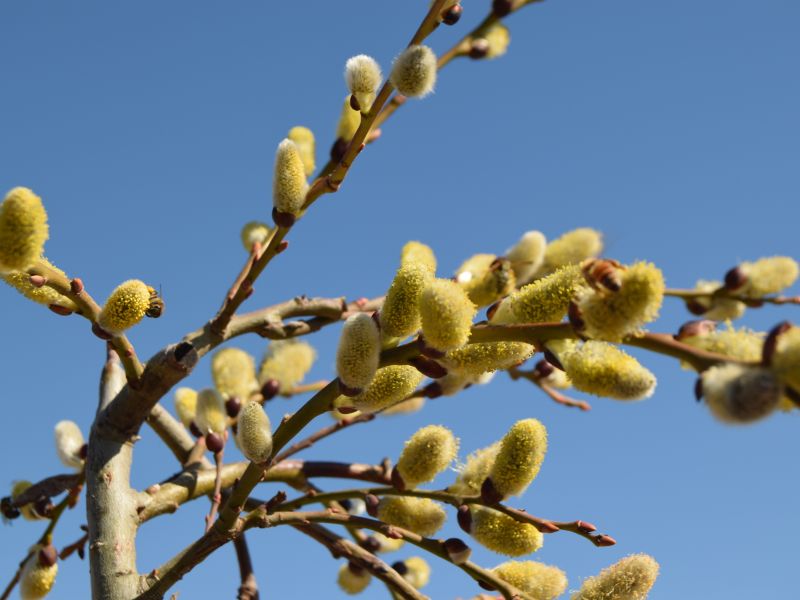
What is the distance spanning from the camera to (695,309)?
1.33 metres

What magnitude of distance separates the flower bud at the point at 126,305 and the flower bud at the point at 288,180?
331 mm

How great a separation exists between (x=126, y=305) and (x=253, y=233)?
807 mm

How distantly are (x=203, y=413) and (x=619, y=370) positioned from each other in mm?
1275

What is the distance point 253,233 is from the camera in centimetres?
239

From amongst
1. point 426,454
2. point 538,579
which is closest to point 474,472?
point 426,454

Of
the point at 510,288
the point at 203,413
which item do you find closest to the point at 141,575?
the point at 203,413

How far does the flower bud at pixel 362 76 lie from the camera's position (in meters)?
1.75

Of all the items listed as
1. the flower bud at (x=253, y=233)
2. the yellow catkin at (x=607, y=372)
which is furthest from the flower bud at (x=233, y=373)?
the yellow catkin at (x=607, y=372)

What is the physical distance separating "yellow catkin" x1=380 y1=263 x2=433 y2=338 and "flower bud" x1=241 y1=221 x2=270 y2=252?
1093 mm

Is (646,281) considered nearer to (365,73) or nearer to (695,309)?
(695,309)

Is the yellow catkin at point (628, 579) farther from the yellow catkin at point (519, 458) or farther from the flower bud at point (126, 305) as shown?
the flower bud at point (126, 305)

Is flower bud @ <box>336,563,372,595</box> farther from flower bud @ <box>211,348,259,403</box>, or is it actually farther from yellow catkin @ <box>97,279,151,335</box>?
yellow catkin @ <box>97,279,151,335</box>

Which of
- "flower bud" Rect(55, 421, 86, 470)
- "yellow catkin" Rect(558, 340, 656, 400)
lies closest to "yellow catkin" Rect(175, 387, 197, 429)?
"flower bud" Rect(55, 421, 86, 470)

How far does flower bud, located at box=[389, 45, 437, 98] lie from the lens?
5.39 feet
